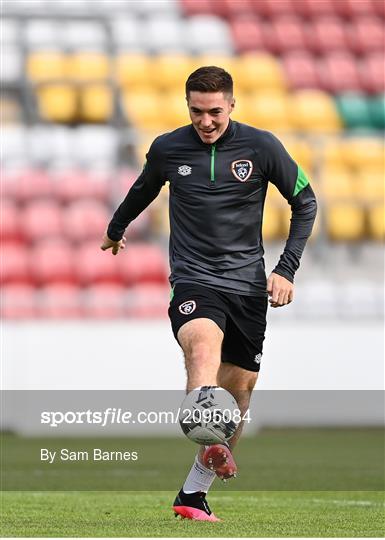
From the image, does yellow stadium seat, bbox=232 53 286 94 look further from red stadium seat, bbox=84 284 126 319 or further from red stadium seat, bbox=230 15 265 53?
red stadium seat, bbox=84 284 126 319

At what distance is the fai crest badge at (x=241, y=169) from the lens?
235 inches

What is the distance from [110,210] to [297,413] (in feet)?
11.3

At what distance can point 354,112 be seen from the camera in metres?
19.5

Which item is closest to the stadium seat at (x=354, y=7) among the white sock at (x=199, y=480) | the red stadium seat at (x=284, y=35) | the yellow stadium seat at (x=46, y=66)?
the red stadium seat at (x=284, y=35)

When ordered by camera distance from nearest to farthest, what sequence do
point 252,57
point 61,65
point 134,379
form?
1. point 134,379
2. point 61,65
3. point 252,57

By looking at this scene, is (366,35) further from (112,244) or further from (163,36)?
(112,244)

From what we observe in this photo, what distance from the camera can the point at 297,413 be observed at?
13586 mm

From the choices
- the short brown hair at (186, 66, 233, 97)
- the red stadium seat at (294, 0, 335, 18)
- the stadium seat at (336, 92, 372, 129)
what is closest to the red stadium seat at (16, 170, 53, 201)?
the stadium seat at (336, 92, 372, 129)

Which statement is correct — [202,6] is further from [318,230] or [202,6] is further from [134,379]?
[134,379]

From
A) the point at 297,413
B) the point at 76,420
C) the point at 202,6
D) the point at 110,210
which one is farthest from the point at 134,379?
the point at 202,6

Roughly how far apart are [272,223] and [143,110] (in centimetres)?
305

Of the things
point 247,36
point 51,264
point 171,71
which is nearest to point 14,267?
point 51,264

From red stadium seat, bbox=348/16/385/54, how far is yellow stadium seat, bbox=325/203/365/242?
5.73 metres

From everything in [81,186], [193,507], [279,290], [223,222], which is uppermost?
[223,222]
